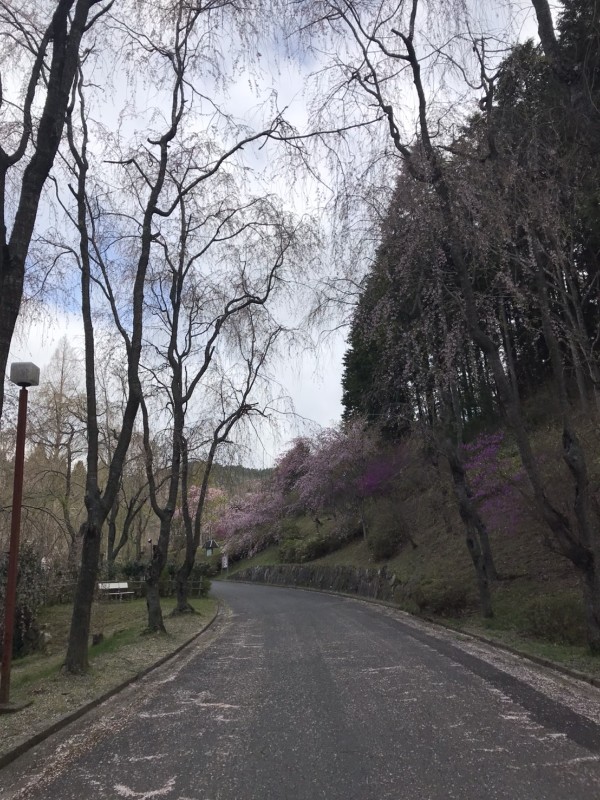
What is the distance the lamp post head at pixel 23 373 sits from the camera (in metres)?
6.91

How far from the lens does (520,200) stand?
8734 millimetres

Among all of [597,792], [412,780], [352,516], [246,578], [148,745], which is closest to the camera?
[597,792]

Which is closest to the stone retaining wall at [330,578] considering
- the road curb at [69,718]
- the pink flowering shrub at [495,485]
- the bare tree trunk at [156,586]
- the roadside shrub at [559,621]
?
the pink flowering shrub at [495,485]

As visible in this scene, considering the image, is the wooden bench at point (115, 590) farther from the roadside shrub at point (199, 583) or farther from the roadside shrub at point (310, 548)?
the roadside shrub at point (310, 548)

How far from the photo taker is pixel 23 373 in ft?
22.8

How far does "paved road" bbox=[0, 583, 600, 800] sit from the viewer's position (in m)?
4.25

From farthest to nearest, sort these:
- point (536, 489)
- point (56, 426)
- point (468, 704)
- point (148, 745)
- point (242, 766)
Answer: point (56, 426)
point (536, 489)
point (468, 704)
point (148, 745)
point (242, 766)

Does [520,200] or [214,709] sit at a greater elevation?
[520,200]

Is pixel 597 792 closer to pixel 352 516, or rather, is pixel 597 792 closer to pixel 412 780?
pixel 412 780

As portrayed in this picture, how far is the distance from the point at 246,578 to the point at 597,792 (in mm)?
44188

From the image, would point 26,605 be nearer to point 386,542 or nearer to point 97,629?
point 97,629

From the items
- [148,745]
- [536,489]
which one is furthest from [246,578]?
[148,745]

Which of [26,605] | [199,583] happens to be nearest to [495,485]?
[26,605]

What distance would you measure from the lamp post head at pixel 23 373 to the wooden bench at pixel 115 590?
72.1 feet
